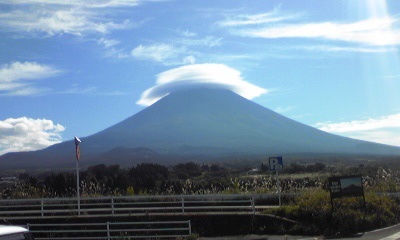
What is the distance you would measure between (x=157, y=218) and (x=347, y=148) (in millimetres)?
100175

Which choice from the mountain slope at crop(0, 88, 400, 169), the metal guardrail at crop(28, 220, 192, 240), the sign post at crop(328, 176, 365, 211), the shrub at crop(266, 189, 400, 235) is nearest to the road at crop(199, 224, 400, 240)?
the shrub at crop(266, 189, 400, 235)

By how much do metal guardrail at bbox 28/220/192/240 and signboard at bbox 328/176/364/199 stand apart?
499 cm

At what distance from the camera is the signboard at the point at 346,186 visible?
18125mm

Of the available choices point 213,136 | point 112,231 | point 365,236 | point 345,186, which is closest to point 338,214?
point 345,186

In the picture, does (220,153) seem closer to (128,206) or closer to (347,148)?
(347,148)

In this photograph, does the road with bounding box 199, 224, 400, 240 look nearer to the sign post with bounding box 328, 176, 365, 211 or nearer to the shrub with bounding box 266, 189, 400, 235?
the shrub with bounding box 266, 189, 400, 235

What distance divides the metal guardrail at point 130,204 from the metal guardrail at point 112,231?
2.47 ft

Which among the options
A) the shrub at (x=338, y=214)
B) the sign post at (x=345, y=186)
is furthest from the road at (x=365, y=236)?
the sign post at (x=345, y=186)

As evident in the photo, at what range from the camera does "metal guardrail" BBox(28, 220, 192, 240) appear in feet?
57.6

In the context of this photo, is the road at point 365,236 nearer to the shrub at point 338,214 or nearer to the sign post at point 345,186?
the shrub at point 338,214

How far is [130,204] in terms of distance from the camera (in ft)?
69.1

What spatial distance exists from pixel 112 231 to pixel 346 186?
7.96m

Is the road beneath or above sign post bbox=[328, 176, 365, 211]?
beneath

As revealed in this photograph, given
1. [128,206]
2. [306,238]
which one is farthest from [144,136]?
[306,238]
